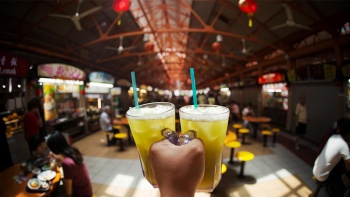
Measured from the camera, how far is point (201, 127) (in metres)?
0.74

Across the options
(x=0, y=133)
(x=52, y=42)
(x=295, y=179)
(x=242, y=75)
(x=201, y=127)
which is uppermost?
(x=52, y=42)

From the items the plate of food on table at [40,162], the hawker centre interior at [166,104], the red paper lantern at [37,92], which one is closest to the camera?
the plate of food on table at [40,162]

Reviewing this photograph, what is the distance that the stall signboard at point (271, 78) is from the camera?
27.6 feet

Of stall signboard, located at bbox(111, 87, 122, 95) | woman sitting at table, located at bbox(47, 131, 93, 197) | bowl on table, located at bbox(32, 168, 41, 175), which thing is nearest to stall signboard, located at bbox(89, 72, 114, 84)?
stall signboard, located at bbox(111, 87, 122, 95)

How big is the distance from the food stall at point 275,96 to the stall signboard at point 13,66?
1024 centimetres

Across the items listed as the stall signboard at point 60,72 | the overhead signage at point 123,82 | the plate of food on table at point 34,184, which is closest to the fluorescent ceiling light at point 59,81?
the stall signboard at point 60,72

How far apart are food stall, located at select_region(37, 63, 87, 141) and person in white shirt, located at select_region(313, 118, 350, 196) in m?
6.83

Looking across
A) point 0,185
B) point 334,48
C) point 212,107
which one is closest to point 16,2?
point 0,185

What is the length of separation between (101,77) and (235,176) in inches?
328

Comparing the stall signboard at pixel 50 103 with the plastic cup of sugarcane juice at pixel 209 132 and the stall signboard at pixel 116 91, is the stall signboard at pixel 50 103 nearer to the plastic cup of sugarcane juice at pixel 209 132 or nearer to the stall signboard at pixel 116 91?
the stall signboard at pixel 116 91

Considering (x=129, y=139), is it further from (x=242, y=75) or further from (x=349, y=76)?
(x=242, y=75)

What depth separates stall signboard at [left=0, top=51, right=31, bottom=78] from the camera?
14.0 ft

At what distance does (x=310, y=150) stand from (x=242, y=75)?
795cm

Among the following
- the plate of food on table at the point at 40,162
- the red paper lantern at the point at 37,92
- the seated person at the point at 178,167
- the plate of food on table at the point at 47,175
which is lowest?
the plate of food on table at the point at 47,175
